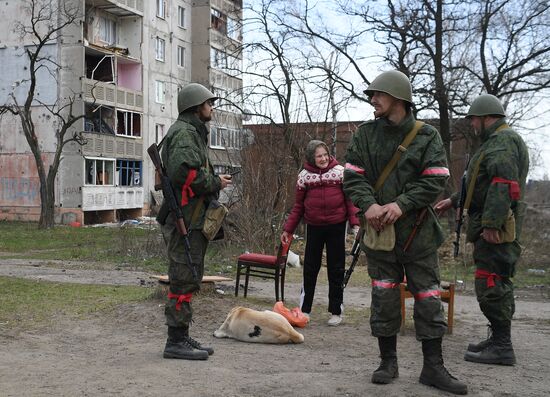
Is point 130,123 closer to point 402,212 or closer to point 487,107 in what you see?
point 487,107

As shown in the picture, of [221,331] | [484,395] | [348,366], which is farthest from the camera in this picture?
[221,331]

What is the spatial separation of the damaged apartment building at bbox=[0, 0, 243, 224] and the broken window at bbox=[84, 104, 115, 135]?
0.06m

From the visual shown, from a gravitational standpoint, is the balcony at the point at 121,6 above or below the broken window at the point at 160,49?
above

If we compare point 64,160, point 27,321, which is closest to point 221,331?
point 27,321

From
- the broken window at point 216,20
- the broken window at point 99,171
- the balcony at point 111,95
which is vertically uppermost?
the broken window at point 216,20

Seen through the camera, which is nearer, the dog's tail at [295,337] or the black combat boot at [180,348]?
the black combat boot at [180,348]

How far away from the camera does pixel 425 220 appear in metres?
4.48

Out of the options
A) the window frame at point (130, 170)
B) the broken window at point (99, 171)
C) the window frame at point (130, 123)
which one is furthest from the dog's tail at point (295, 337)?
the window frame at point (130, 123)

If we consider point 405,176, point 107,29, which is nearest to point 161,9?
point 107,29

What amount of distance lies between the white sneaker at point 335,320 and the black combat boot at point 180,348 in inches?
84.8

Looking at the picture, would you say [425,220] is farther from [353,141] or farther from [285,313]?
[285,313]

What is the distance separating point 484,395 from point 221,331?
8.65ft

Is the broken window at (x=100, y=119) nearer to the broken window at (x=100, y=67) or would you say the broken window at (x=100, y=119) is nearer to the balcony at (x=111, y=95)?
the balcony at (x=111, y=95)

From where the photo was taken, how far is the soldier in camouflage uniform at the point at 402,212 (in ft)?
14.3
